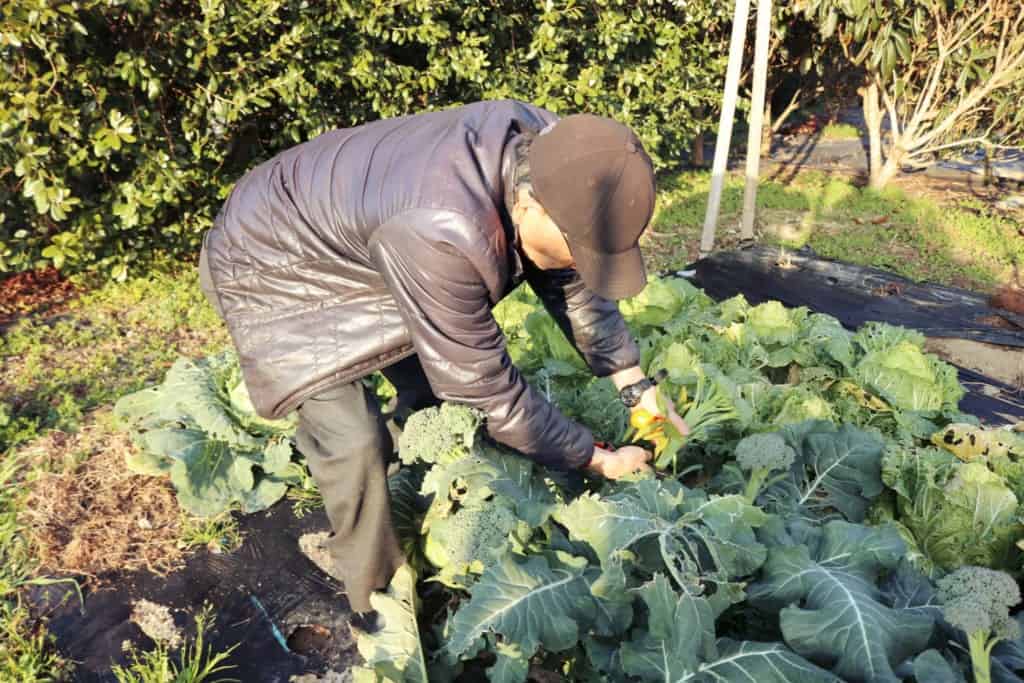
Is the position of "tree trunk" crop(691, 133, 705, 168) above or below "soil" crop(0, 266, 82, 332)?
above

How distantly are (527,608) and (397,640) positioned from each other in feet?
2.46

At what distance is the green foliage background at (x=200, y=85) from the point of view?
13.2 ft

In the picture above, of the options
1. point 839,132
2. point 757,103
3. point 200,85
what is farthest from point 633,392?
point 839,132

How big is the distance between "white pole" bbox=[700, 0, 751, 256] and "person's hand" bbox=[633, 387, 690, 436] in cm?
402

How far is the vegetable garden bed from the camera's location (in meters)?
1.74

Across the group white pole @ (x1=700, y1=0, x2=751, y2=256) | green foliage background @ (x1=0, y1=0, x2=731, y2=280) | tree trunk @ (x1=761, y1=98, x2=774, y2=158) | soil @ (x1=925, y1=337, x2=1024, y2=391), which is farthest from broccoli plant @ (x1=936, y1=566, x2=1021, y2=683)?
tree trunk @ (x1=761, y1=98, x2=774, y2=158)

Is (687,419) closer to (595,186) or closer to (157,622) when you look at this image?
(595,186)

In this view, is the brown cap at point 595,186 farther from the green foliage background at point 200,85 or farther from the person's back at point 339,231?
the green foliage background at point 200,85

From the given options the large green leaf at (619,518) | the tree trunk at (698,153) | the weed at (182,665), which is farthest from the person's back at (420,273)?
the tree trunk at (698,153)

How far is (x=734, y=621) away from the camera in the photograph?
79.7 inches

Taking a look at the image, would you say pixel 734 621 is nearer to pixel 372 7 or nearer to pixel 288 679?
pixel 288 679

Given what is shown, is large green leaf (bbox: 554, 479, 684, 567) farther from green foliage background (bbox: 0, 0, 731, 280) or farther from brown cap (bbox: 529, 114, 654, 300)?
green foliage background (bbox: 0, 0, 731, 280)

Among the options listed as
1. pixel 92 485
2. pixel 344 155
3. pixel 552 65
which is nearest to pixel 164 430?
pixel 92 485

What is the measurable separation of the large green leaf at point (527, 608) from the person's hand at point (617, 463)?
1.44 feet
